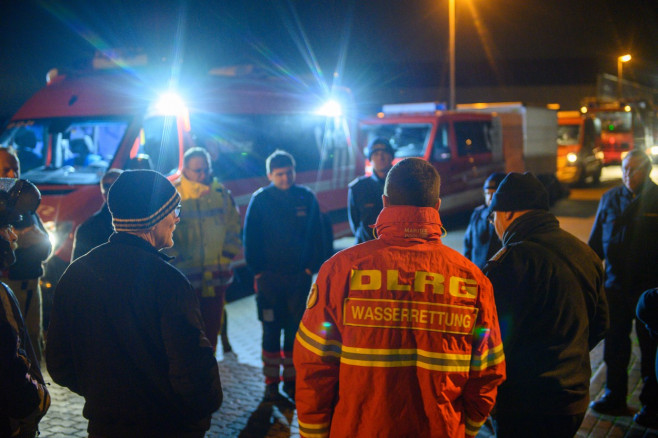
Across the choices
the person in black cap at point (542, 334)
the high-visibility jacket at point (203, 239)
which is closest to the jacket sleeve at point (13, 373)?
the person in black cap at point (542, 334)

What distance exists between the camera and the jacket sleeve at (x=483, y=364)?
2.18 metres

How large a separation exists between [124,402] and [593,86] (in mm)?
→ 52242

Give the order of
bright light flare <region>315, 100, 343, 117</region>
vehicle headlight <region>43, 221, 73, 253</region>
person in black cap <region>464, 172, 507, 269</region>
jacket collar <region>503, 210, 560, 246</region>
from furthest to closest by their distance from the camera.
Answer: bright light flare <region>315, 100, 343, 117</region> < vehicle headlight <region>43, 221, 73, 253</region> < person in black cap <region>464, 172, 507, 269</region> < jacket collar <region>503, 210, 560, 246</region>

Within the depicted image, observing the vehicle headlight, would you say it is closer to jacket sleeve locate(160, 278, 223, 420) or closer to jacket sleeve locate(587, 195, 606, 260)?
jacket sleeve locate(160, 278, 223, 420)

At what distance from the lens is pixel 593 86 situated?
48.5 meters

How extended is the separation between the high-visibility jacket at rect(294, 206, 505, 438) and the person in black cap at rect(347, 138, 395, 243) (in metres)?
3.02

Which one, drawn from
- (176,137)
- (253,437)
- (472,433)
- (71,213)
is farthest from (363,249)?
(176,137)

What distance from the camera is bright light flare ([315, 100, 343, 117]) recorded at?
1032 cm

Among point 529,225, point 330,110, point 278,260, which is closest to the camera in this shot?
point 529,225

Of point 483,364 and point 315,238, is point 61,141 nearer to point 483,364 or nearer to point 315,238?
point 315,238

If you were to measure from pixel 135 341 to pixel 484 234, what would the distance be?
3.30m

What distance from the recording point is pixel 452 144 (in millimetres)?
13828

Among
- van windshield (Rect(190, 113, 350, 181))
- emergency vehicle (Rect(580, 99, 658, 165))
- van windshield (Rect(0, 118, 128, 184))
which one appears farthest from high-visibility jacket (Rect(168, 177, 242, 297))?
emergency vehicle (Rect(580, 99, 658, 165))

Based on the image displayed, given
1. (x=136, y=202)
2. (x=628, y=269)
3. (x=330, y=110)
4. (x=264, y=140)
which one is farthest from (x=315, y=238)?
(x=330, y=110)
